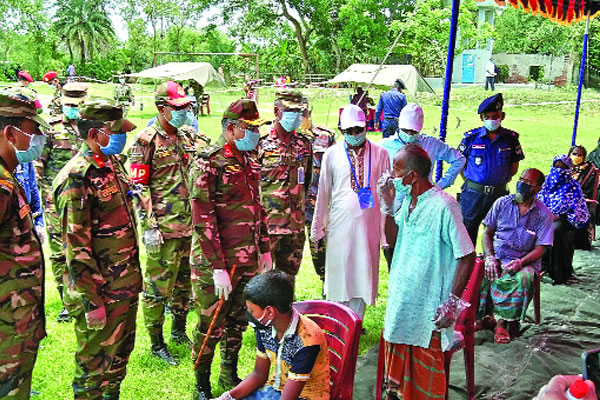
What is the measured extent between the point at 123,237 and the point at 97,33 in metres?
45.9

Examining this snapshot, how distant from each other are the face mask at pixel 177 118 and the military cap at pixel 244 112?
2.60 ft

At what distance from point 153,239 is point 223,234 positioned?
749 millimetres

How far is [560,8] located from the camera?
705 centimetres

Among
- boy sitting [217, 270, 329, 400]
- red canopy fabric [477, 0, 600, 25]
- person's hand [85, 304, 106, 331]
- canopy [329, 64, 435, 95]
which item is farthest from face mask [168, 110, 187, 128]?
canopy [329, 64, 435, 95]

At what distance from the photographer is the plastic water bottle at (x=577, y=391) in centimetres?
130

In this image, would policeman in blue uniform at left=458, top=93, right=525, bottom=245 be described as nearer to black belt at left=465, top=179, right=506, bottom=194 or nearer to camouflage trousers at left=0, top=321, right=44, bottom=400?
black belt at left=465, top=179, right=506, bottom=194

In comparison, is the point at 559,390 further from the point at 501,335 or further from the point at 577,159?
the point at 577,159

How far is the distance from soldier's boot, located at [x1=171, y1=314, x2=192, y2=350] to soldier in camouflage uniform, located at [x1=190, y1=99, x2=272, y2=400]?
37.3 inches

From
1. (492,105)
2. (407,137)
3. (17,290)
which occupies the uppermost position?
(492,105)

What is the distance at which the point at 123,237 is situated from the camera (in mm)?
3109

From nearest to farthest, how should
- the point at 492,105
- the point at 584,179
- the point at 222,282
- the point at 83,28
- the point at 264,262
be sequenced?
the point at 222,282 → the point at 264,262 → the point at 492,105 → the point at 584,179 → the point at 83,28

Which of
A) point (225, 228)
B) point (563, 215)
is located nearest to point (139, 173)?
point (225, 228)

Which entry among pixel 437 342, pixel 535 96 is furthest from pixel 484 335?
pixel 535 96

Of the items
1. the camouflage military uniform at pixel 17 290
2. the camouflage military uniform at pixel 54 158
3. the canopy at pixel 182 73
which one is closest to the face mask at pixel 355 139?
the camouflage military uniform at pixel 17 290
